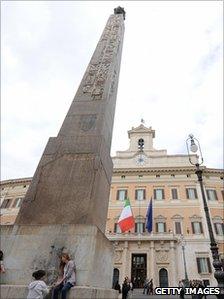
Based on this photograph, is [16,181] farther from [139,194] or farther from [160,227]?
[160,227]

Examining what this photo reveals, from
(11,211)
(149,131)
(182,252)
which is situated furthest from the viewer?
(149,131)

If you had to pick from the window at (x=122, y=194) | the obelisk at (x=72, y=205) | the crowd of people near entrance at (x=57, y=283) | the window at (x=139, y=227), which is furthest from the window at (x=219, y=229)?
the crowd of people near entrance at (x=57, y=283)

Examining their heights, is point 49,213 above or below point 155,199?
below

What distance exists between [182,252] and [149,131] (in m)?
14.4

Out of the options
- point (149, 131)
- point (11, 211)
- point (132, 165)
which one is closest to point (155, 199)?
point (132, 165)

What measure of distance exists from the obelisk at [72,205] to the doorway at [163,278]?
18441mm

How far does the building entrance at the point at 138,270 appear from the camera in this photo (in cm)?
2055

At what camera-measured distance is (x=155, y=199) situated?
81.2ft

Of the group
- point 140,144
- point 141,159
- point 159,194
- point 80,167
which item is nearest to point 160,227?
point 159,194

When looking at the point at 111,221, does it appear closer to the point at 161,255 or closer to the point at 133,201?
the point at 133,201

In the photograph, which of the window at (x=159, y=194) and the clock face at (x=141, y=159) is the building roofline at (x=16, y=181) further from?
the window at (x=159, y=194)

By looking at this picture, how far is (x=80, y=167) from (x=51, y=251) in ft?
4.34

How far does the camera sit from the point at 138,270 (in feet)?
69.4

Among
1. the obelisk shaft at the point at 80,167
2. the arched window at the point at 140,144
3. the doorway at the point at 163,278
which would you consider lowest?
the obelisk shaft at the point at 80,167
